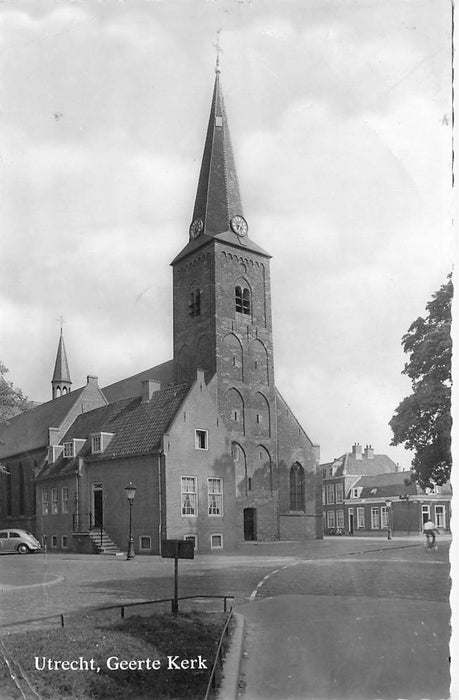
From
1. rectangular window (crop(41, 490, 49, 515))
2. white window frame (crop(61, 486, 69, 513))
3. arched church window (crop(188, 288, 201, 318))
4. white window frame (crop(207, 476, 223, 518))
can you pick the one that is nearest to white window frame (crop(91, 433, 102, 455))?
white window frame (crop(61, 486, 69, 513))

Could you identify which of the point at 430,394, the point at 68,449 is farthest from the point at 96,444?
the point at 430,394

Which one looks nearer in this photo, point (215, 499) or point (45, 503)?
point (215, 499)

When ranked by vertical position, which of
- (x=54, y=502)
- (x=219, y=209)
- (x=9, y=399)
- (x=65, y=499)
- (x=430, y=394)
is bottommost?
(x=54, y=502)

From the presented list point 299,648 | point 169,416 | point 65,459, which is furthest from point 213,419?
point 299,648

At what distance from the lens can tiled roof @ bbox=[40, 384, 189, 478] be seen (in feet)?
78.3

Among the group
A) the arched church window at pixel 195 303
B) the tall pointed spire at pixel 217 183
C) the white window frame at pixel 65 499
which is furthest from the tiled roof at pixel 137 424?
the tall pointed spire at pixel 217 183

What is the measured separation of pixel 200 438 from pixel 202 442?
0.74 feet

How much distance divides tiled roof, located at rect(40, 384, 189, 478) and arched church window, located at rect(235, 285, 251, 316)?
7.41m

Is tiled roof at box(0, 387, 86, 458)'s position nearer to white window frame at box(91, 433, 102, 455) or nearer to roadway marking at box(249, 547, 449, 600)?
white window frame at box(91, 433, 102, 455)

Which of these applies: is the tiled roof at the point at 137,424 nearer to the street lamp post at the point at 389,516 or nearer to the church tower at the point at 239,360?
the church tower at the point at 239,360

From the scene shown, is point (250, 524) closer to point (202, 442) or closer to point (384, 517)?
point (202, 442)

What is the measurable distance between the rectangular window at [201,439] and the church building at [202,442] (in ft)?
0.13

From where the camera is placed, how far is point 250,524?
33.2 meters

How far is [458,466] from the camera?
7715 mm
